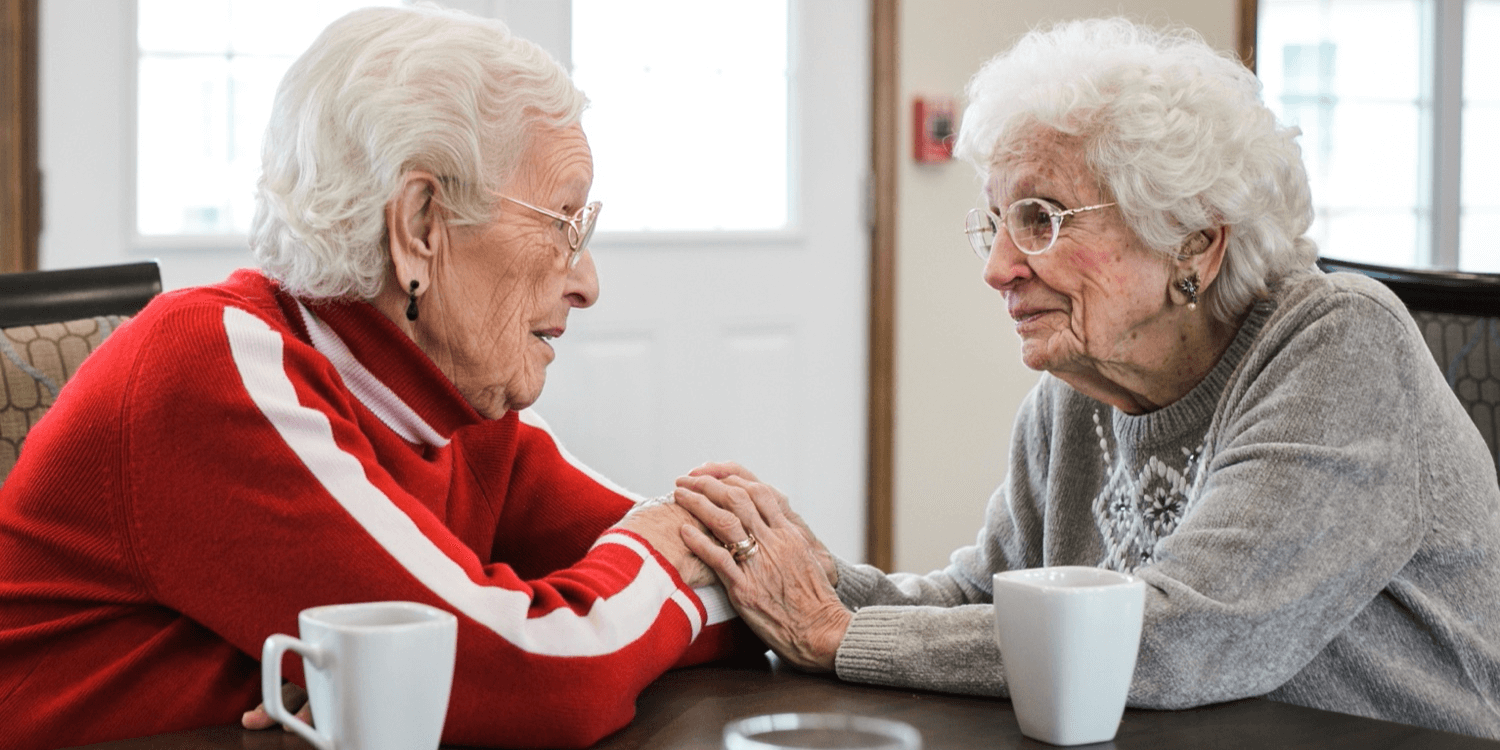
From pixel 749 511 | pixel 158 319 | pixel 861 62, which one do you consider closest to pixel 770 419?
pixel 861 62

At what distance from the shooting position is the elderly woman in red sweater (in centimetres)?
94

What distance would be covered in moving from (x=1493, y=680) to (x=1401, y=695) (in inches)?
4.3

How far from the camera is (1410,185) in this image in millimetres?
4672

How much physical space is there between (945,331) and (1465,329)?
1.99 m

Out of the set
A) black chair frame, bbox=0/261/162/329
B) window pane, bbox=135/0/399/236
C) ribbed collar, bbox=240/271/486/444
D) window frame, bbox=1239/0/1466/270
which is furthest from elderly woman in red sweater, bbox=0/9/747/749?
window frame, bbox=1239/0/1466/270

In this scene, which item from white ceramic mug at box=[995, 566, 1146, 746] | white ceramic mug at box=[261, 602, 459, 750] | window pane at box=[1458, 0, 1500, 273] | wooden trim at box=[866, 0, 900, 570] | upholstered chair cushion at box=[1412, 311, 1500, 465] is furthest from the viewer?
→ window pane at box=[1458, 0, 1500, 273]

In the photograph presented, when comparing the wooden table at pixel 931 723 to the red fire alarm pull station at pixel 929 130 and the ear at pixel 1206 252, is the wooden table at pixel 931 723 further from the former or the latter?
the red fire alarm pull station at pixel 929 130

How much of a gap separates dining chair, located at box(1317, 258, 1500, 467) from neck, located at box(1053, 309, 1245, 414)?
14.3 inches

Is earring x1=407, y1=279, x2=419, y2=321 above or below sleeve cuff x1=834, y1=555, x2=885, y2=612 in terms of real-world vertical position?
above

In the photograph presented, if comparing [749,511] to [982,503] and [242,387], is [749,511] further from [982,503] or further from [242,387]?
[982,503]

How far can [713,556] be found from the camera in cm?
122

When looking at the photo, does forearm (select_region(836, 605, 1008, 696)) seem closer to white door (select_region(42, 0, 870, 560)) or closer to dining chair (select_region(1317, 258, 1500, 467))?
dining chair (select_region(1317, 258, 1500, 467))

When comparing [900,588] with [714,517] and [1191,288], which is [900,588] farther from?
[1191,288]

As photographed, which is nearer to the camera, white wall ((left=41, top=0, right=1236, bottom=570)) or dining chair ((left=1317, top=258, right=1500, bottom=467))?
dining chair ((left=1317, top=258, right=1500, bottom=467))
